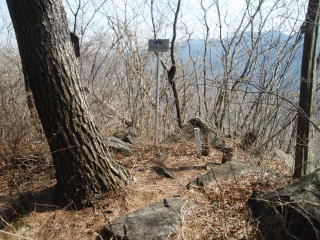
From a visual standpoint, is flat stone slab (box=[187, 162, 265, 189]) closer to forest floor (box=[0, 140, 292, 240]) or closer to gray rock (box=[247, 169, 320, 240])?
forest floor (box=[0, 140, 292, 240])

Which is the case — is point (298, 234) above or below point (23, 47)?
below

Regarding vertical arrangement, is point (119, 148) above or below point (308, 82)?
below

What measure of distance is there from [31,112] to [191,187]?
259 cm

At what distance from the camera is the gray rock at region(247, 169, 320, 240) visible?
2217 millimetres

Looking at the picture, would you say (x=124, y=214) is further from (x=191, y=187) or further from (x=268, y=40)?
(x=268, y=40)

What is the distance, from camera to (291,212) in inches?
92.8

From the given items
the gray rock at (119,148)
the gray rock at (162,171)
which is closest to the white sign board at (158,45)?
the gray rock at (119,148)

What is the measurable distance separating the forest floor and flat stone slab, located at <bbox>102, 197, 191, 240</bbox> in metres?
0.10

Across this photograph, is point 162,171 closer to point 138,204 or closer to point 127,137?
point 138,204

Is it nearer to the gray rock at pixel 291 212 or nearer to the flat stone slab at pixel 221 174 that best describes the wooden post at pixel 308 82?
the flat stone slab at pixel 221 174

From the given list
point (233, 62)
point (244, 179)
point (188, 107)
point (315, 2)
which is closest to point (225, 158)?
point (244, 179)

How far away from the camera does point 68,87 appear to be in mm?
3160

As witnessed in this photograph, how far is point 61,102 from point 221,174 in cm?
206

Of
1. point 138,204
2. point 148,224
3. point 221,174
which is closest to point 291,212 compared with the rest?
point 148,224
